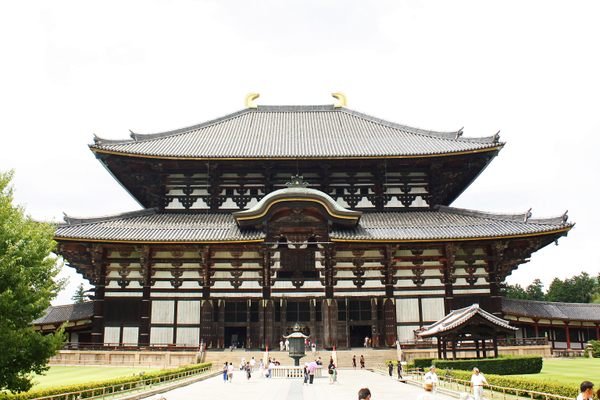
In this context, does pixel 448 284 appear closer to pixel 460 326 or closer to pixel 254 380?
pixel 460 326

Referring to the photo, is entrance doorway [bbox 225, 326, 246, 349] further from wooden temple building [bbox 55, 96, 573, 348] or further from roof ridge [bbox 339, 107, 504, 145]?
roof ridge [bbox 339, 107, 504, 145]

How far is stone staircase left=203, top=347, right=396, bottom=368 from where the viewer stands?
33375 mm

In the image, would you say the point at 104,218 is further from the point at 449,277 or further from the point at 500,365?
the point at 500,365

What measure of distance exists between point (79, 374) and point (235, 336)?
451 inches

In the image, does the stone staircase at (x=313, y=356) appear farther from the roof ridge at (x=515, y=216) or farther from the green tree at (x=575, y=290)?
the green tree at (x=575, y=290)

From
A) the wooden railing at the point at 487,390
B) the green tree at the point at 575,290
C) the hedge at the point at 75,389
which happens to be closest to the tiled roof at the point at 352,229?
the wooden railing at the point at 487,390

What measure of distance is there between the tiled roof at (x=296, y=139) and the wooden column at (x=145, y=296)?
738 centimetres

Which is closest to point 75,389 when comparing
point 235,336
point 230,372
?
point 230,372

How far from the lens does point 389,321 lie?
35656mm

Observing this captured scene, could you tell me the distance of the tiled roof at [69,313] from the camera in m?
39.3

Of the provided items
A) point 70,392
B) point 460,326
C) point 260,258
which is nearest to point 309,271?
point 260,258

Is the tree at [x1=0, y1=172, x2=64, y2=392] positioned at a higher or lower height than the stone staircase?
higher

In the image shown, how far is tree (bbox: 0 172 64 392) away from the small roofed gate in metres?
22.8

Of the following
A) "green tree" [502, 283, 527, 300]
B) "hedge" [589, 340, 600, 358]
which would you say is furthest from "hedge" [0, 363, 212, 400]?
"green tree" [502, 283, 527, 300]
